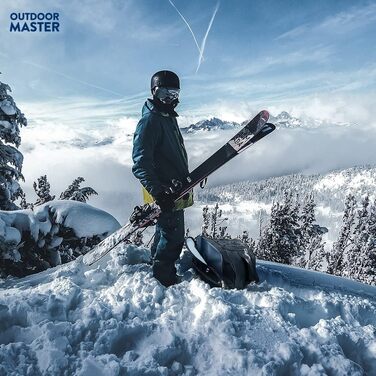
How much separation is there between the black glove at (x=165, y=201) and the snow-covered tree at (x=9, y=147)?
7.36 meters

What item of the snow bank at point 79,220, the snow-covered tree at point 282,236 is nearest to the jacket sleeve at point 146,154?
the snow bank at point 79,220

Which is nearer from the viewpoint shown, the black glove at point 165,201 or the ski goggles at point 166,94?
the black glove at point 165,201

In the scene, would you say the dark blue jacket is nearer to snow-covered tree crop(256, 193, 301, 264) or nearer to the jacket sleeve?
the jacket sleeve

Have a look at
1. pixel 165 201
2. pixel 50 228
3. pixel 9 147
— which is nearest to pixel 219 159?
pixel 165 201

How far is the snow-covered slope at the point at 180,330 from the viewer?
3211mm

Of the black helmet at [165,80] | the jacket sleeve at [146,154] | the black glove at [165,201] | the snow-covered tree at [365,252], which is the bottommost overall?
the snow-covered tree at [365,252]

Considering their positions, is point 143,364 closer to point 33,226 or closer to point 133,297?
point 133,297

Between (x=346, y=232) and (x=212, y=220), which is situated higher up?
(x=212, y=220)

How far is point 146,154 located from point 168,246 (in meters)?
1.36

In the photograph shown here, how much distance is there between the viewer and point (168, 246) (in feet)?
17.0

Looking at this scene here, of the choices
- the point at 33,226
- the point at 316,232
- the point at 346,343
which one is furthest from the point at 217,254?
the point at 316,232

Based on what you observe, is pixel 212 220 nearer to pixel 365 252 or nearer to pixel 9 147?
pixel 365 252

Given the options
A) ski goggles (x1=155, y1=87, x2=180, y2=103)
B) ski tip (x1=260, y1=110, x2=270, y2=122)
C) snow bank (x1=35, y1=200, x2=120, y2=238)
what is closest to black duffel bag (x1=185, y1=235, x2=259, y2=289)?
ski tip (x1=260, y1=110, x2=270, y2=122)

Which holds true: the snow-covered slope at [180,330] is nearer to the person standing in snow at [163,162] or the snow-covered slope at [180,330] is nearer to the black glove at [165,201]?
the person standing in snow at [163,162]
